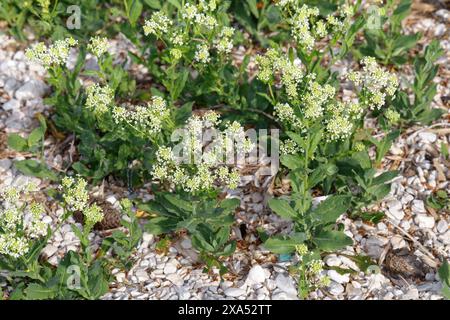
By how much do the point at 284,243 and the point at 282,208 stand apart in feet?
0.63

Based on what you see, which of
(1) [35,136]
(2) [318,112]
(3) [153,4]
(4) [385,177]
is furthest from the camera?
(3) [153,4]

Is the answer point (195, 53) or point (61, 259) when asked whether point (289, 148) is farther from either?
point (61, 259)

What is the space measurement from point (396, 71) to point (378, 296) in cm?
183

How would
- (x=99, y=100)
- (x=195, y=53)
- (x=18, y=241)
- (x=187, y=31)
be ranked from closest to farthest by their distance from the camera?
1. (x=18, y=241)
2. (x=99, y=100)
3. (x=187, y=31)
4. (x=195, y=53)

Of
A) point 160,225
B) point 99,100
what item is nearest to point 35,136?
point 99,100

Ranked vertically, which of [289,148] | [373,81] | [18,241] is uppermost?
[373,81]

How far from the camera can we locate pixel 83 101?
15.2 ft

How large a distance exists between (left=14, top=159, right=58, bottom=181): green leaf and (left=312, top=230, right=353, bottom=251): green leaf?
169 centimetres

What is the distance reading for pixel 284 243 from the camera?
12.7 ft

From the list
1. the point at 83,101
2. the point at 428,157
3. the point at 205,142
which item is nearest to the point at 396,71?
the point at 428,157

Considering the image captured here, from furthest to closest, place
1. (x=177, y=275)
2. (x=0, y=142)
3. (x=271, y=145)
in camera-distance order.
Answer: (x=0, y=142) < (x=271, y=145) < (x=177, y=275)

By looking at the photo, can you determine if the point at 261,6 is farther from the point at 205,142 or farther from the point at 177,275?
the point at 177,275

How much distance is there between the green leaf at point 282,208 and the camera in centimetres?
387

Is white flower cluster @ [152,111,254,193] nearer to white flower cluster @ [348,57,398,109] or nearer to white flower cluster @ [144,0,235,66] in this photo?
white flower cluster @ [144,0,235,66]
